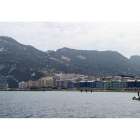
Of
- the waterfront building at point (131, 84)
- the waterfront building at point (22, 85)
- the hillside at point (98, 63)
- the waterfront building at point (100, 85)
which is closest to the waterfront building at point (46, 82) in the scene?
the waterfront building at point (22, 85)

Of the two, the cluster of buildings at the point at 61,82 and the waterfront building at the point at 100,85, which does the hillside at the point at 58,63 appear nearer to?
the cluster of buildings at the point at 61,82

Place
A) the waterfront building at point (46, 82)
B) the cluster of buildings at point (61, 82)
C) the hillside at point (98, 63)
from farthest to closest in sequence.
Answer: the hillside at point (98, 63)
the waterfront building at point (46, 82)
the cluster of buildings at point (61, 82)

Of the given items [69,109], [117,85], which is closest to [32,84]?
[117,85]

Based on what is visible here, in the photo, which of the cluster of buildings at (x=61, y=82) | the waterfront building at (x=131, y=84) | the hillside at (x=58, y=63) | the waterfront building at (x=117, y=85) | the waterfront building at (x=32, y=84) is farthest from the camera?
the hillside at (x=58, y=63)

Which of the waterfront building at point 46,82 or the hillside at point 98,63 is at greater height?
the hillside at point 98,63

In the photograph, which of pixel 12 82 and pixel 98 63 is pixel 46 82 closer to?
pixel 12 82

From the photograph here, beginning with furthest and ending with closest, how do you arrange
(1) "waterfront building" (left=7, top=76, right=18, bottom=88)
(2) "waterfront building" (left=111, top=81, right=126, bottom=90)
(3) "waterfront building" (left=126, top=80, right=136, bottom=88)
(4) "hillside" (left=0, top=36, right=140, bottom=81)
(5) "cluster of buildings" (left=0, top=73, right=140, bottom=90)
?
(4) "hillside" (left=0, top=36, right=140, bottom=81) < (1) "waterfront building" (left=7, top=76, right=18, bottom=88) < (5) "cluster of buildings" (left=0, top=73, right=140, bottom=90) < (2) "waterfront building" (left=111, top=81, right=126, bottom=90) < (3) "waterfront building" (left=126, top=80, right=136, bottom=88)

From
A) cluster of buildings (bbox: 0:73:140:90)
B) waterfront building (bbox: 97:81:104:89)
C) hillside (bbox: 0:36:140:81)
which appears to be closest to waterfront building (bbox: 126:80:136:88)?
waterfront building (bbox: 97:81:104:89)

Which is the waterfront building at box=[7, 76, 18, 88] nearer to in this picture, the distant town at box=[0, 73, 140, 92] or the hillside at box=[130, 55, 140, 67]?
the distant town at box=[0, 73, 140, 92]
